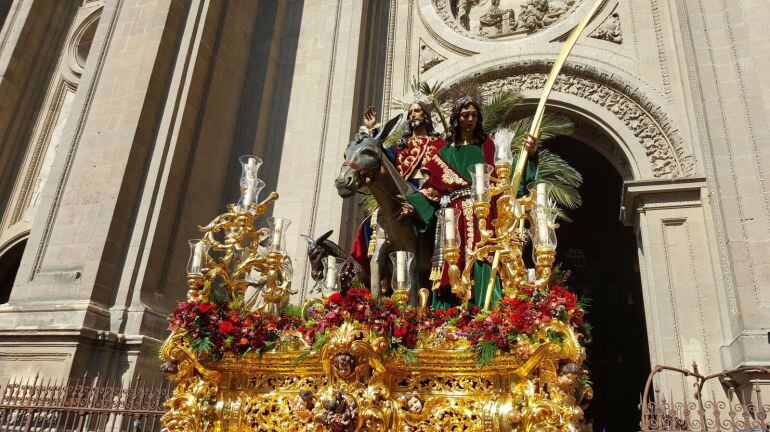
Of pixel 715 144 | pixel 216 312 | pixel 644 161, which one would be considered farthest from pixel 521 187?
pixel 644 161

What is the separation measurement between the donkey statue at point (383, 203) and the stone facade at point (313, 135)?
4.31 m

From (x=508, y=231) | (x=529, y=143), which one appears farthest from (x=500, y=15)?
(x=508, y=231)

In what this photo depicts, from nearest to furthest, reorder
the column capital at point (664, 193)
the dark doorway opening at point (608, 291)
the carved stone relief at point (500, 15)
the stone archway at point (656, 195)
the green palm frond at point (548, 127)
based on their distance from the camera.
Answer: the stone archway at point (656, 195)
the column capital at point (664, 193)
the green palm frond at point (548, 127)
the carved stone relief at point (500, 15)
the dark doorway opening at point (608, 291)

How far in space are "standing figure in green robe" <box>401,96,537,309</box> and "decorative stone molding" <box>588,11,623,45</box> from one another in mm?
5545

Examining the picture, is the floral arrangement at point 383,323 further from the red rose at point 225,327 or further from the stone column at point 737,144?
the stone column at point 737,144

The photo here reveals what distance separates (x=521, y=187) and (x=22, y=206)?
38.9 feet

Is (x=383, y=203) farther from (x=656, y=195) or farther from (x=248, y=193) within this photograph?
(x=656, y=195)

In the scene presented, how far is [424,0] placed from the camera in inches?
490

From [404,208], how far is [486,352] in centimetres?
188

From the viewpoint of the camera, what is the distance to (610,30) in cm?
1070

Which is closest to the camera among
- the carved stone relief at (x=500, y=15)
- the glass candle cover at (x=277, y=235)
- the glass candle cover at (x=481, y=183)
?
the glass candle cover at (x=481, y=183)

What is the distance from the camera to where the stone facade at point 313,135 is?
805 cm

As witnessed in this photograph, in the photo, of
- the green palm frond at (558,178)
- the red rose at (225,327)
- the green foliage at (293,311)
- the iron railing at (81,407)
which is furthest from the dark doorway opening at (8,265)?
the green palm frond at (558,178)

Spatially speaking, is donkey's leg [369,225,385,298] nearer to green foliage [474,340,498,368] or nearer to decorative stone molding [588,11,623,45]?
green foliage [474,340,498,368]
